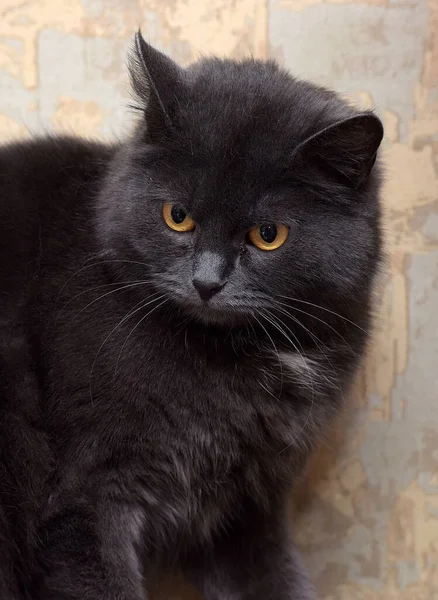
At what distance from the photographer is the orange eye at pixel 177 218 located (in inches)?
49.6

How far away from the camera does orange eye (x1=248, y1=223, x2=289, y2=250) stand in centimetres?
124

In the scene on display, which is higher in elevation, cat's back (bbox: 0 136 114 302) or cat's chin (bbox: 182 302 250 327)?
cat's back (bbox: 0 136 114 302)

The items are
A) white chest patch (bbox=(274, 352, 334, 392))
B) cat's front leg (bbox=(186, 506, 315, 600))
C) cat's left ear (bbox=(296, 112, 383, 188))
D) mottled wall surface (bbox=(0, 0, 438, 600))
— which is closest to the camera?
cat's left ear (bbox=(296, 112, 383, 188))

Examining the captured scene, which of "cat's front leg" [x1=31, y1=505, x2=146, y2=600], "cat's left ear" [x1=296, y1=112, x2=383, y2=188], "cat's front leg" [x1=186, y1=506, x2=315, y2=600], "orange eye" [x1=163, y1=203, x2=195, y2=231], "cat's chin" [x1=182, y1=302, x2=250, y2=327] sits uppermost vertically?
"cat's left ear" [x1=296, y1=112, x2=383, y2=188]

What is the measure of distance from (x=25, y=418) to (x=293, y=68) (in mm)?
1061

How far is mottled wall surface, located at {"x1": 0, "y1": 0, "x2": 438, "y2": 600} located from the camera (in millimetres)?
1746

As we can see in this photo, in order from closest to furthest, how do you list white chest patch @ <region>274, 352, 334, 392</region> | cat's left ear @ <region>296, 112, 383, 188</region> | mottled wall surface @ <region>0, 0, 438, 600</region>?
cat's left ear @ <region>296, 112, 383, 188</region> → white chest patch @ <region>274, 352, 334, 392</region> → mottled wall surface @ <region>0, 0, 438, 600</region>

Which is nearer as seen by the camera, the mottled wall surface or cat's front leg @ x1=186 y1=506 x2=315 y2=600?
cat's front leg @ x1=186 y1=506 x2=315 y2=600

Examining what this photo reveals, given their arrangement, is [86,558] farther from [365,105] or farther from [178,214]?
[365,105]

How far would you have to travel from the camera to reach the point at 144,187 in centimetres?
131

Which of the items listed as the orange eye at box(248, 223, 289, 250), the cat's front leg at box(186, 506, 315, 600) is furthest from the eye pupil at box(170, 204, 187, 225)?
the cat's front leg at box(186, 506, 315, 600)

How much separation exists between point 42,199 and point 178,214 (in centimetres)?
35

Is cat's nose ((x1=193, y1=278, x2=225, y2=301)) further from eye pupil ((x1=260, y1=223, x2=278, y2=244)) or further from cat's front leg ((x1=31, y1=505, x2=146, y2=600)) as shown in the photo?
cat's front leg ((x1=31, y1=505, x2=146, y2=600))

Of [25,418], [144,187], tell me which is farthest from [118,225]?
[25,418]
